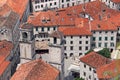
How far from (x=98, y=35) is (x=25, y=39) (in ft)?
65.9

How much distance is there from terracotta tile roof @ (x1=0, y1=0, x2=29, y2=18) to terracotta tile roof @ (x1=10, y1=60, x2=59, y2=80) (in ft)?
111

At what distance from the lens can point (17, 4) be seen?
85562mm

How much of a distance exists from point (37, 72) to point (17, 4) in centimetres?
4218

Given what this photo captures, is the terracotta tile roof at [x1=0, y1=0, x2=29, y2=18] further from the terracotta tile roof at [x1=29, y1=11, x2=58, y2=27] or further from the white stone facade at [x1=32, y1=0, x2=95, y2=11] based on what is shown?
the terracotta tile roof at [x1=29, y1=11, x2=58, y2=27]

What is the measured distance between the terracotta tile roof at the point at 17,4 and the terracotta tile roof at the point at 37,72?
111ft

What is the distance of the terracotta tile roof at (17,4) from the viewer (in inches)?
3223

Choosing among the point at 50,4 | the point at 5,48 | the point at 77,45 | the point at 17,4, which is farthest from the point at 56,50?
the point at 50,4

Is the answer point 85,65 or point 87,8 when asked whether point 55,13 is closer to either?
point 87,8

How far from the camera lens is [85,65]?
58.3 m

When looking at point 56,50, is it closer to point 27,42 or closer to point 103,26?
point 27,42

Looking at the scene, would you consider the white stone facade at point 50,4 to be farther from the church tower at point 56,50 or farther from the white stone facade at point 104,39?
the church tower at point 56,50

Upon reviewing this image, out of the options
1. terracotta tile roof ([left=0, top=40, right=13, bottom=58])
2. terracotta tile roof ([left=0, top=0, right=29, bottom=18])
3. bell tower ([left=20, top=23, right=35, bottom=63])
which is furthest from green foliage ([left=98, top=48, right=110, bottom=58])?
terracotta tile roof ([left=0, top=0, right=29, bottom=18])

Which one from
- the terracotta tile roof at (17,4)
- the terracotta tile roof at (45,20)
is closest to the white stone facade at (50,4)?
the terracotta tile roof at (17,4)

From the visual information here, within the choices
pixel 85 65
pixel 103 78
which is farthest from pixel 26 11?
pixel 103 78
